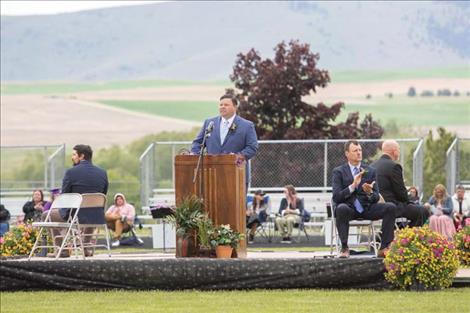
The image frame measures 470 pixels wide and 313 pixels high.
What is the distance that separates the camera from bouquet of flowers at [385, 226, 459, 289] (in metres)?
13.0

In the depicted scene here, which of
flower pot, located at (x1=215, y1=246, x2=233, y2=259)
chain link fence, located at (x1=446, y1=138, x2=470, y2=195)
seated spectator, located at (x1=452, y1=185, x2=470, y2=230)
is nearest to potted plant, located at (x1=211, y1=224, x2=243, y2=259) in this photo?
flower pot, located at (x1=215, y1=246, x2=233, y2=259)

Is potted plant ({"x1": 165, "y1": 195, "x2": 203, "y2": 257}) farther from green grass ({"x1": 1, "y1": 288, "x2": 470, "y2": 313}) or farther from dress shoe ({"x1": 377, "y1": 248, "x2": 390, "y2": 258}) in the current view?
dress shoe ({"x1": 377, "y1": 248, "x2": 390, "y2": 258})

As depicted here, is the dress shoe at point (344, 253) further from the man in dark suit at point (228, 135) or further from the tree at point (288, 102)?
the tree at point (288, 102)

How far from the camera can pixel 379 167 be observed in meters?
14.6

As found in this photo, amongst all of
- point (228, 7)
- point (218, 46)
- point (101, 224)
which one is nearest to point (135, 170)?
point (101, 224)

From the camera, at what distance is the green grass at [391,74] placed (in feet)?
408

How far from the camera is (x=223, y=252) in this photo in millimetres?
13766

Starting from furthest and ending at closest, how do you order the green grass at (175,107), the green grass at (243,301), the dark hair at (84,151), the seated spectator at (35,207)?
1. the green grass at (175,107)
2. the seated spectator at (35,207)
3. the dark hair at (84,151)
4. the green grass at (243,301)

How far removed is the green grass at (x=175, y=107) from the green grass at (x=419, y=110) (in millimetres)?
11962

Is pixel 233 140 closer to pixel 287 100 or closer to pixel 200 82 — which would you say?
pixel 287 100

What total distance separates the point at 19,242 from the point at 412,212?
485 centimetres

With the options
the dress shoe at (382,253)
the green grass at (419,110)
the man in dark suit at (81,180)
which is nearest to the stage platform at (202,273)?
the dress shoe at (382,253)

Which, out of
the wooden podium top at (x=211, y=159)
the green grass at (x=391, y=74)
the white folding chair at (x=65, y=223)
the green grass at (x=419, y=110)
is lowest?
the white folding chair at (x=65, y=223)

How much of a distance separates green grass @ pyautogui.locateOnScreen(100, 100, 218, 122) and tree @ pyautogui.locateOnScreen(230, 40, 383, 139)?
239 feet
